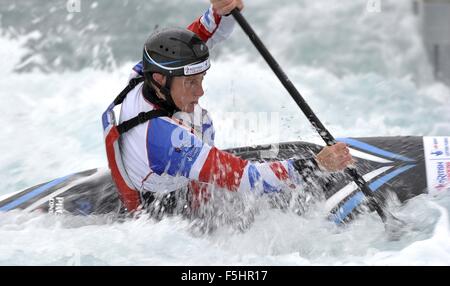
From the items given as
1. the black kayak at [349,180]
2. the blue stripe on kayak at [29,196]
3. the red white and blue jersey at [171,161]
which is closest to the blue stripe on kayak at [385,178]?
the black kayak at [349,180]

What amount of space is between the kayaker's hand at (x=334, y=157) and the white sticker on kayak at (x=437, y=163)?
38.6 inches

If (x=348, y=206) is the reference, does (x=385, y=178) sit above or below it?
above

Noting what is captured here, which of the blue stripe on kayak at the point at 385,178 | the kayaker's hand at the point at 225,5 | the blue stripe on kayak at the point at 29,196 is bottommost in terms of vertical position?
the blue stripe on kayak at the point at 385,178

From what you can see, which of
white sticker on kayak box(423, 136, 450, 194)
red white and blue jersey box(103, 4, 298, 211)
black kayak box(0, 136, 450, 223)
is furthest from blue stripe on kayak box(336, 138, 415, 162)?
red white and blue jersey box(103, 4, 298, 211)

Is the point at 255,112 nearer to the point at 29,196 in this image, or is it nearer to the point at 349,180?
the point at 29,196

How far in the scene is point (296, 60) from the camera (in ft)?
30.7

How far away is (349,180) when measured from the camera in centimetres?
362

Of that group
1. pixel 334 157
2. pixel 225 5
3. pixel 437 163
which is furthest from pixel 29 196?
pixel 437 163

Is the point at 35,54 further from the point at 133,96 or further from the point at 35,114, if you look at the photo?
the point at 133,96

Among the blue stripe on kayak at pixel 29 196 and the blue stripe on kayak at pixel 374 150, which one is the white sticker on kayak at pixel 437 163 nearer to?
the blue stripe on kayak at pixel 374 150

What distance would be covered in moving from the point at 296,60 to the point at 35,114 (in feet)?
10.8

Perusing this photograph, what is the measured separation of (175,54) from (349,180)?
→ 1112 millimetres

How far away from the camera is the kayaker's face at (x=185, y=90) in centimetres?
309
